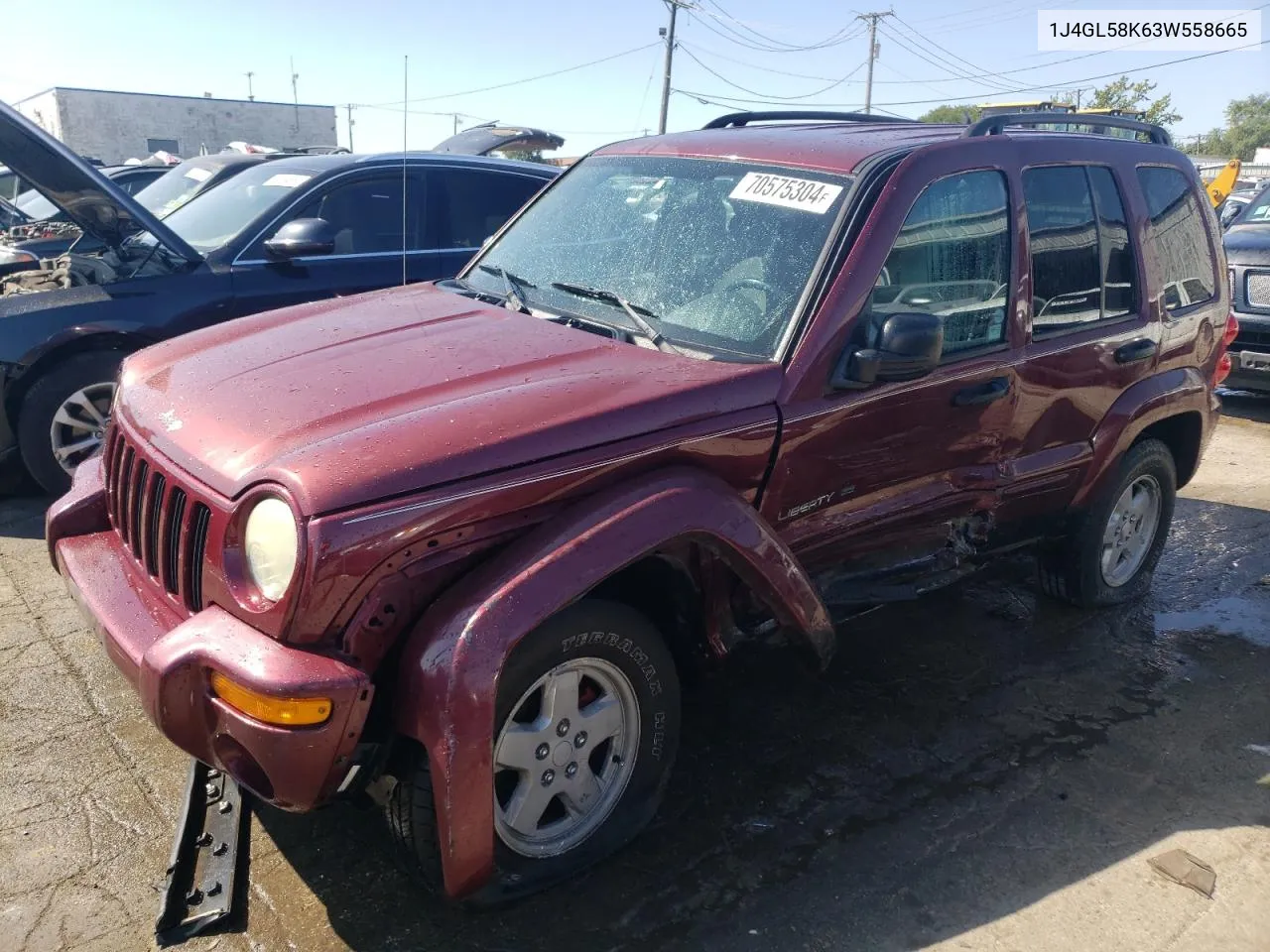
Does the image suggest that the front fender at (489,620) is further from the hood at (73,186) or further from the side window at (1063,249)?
the hood at (73,186)

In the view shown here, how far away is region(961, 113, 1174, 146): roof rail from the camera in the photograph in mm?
3656

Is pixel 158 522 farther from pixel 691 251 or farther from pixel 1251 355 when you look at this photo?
pixel 1251 355

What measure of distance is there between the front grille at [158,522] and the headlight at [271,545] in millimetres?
164

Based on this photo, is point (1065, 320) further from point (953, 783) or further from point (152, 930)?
point (152, 930)

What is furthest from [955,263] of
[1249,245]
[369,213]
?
[1249,245]

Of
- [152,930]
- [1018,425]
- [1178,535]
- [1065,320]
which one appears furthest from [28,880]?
[1178,535]

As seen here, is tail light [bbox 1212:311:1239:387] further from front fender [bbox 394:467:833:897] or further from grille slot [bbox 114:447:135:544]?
grille slot [bbox 114:447:135:544]

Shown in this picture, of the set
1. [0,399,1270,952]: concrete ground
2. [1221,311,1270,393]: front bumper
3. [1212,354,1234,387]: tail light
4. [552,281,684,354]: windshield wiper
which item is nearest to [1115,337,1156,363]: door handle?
[1212,354,1234,387]: tail light

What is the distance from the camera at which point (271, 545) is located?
7.29ft

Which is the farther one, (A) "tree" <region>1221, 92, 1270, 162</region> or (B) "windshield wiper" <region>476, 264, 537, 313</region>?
(A) "tree" <region>1221, 92, 1270, 162</region>

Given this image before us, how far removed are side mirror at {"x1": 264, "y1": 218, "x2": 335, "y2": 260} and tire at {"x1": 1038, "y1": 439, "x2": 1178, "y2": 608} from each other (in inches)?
147

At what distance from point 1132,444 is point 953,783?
6.29 feet

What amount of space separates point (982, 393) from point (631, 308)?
1.22m

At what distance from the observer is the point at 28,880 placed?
2615mm
